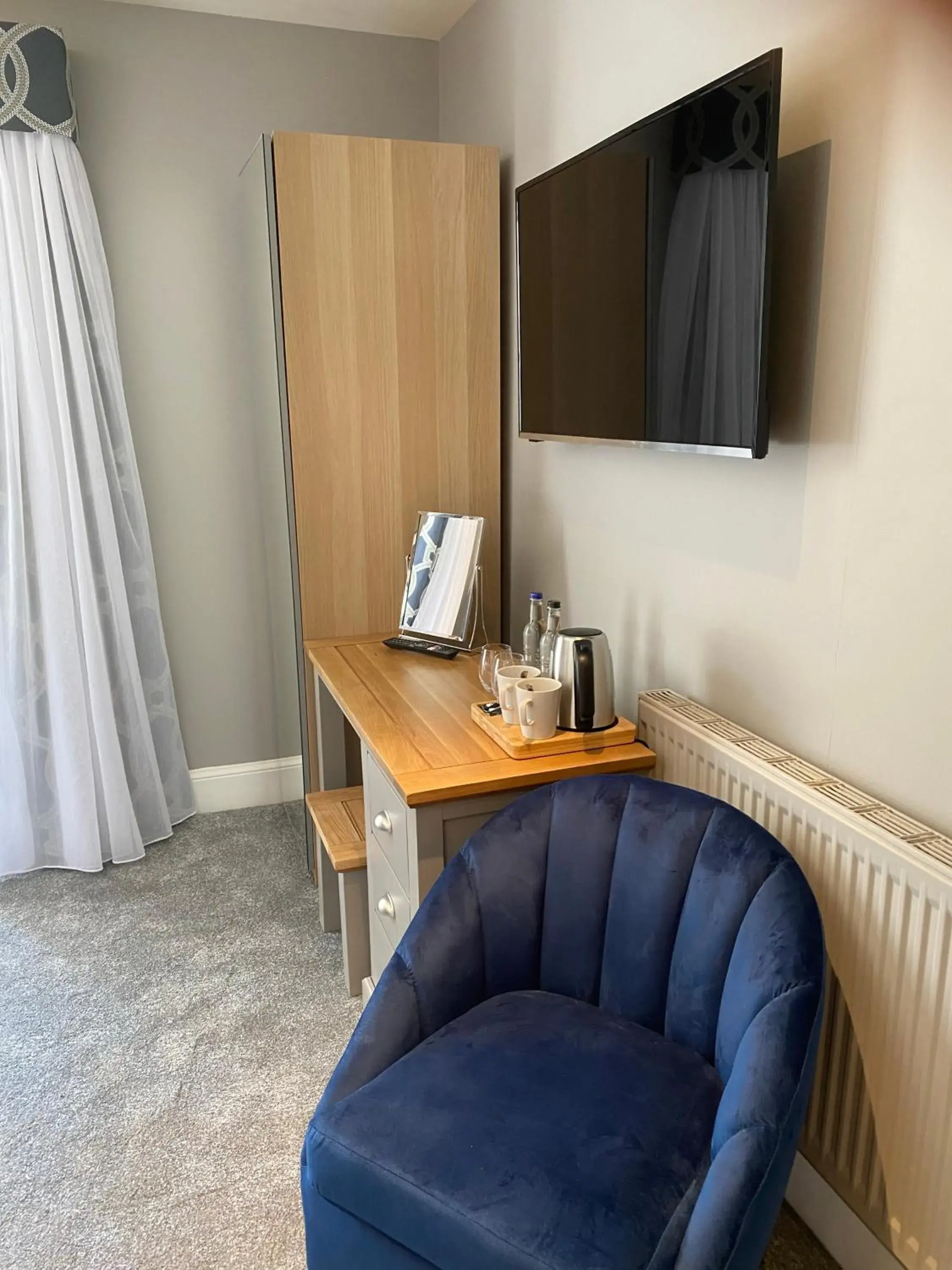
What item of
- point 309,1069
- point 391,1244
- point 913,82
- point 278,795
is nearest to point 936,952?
point 391,1244

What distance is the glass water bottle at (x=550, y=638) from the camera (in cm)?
193

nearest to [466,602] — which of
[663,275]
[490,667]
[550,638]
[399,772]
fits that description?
[490,667]

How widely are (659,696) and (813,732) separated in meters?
0.37

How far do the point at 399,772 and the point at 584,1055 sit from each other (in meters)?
0.58

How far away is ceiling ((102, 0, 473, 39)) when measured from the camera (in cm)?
264

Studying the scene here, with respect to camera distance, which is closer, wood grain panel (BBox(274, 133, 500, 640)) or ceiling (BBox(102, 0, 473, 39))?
wood grain panel (BBox(274, 133, 500, 640))

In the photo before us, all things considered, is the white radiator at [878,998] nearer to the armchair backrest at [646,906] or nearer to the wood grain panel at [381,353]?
the armchair backrest at [646,906]

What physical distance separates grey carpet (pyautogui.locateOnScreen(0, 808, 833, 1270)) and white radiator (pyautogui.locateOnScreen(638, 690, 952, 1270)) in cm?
27

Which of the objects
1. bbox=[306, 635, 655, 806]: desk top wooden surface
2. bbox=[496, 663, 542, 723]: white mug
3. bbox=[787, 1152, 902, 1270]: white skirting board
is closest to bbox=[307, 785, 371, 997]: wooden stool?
bbox=[306, 635, 655, 806]: desk top wooden surface

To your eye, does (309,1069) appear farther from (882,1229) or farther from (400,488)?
(400,488)

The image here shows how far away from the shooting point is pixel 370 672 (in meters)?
2.34

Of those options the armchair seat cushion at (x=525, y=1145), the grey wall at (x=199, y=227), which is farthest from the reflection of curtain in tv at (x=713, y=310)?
the grey wall at (x=199, y=227)

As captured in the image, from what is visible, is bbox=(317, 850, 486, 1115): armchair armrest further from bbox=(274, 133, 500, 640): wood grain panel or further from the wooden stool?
bbox=(274, 133, 500, 640): wood grain panel

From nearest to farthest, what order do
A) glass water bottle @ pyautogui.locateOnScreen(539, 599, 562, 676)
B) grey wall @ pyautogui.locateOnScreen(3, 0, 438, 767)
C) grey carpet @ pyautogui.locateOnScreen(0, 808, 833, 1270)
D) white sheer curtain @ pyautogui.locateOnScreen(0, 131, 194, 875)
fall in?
grey carpet @ pyautogui.locateOnScreen(0, 808, 833, 1270)
glass water bottle @ pyautogui.locateOnScreen(539, 599, 562, 676)
white sheer curtain @ pyautogui.locateOnScreen(0, 131, 194, 875)
grey wall @ pyautogui.locateOnScreen(3, 0, 438, 767)
